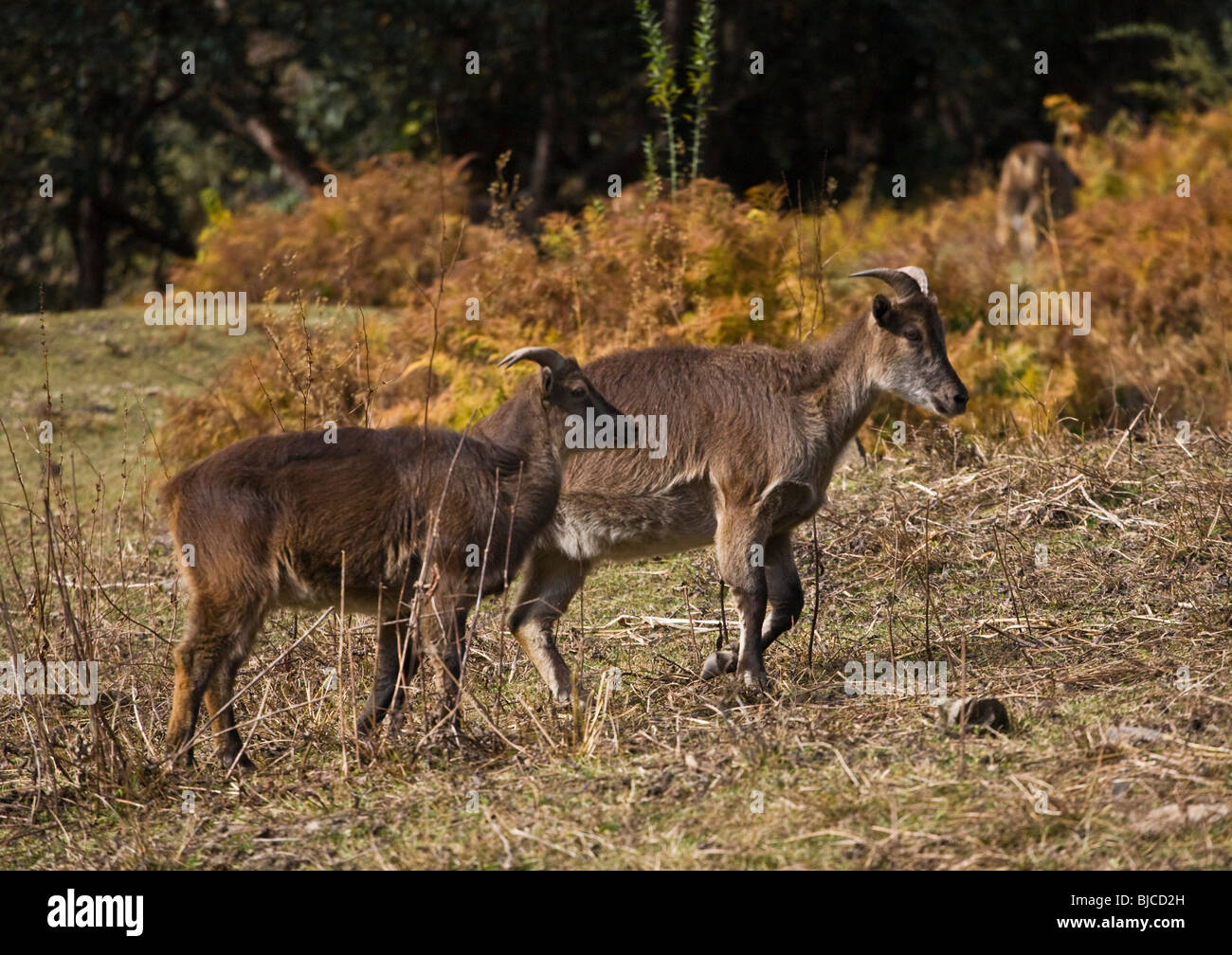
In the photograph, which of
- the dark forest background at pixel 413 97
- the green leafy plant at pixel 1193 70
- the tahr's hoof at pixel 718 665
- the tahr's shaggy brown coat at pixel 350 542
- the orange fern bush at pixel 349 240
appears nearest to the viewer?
the tahr's shaggy brown coat at pixel 350 542

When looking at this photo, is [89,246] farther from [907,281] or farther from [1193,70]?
[1193,70]

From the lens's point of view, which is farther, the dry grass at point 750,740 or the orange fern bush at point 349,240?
the orange fern bush at point 349,240

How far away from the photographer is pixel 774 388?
7.48m

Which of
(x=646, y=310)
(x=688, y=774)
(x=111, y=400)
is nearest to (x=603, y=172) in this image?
(x=111, y=400)

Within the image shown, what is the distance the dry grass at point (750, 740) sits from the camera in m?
4.90

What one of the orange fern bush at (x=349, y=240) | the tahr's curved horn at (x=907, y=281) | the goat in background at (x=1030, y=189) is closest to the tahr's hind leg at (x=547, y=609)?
the tahr's curved horn at (x=907, y=281)

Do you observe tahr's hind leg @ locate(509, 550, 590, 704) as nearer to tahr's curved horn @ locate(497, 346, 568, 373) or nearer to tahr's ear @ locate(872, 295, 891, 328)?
tahr's curved horn @ locate(497, 346, 568, 373)

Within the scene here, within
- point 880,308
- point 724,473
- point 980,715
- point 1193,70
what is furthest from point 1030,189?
point 980,715

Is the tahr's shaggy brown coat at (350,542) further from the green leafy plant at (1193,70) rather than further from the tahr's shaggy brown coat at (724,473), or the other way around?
the green leafy plant at (1193,70)

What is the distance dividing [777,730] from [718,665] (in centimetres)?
138

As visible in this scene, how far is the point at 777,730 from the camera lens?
18.9 ft

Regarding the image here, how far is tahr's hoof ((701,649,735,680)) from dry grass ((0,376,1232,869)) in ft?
0.28

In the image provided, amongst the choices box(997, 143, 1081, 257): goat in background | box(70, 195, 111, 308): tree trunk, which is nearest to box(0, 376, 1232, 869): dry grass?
box(997, 143, 1081, 257): goat in background

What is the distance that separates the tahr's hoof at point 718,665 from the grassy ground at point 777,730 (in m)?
0.08
